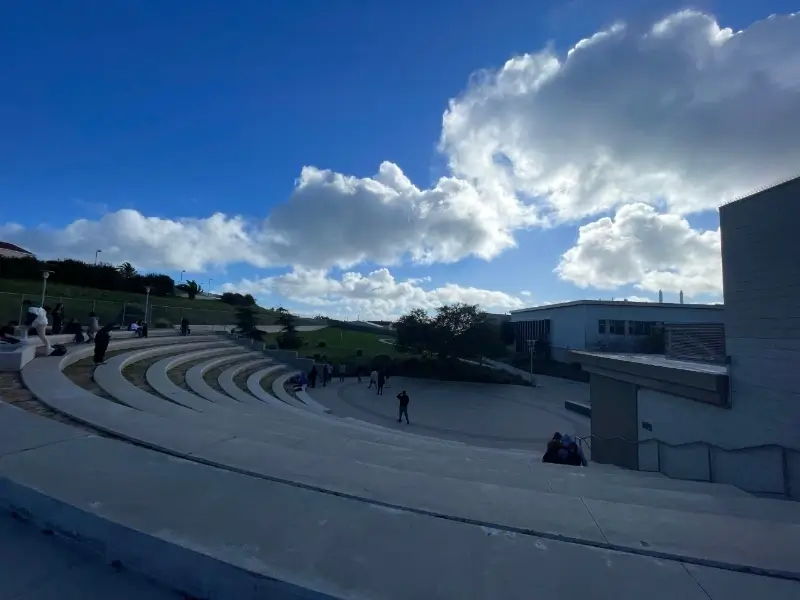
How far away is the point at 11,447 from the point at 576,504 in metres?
4.36

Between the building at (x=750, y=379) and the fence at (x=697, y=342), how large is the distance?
1.97 metres

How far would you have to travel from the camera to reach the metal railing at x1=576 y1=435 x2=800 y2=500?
692 centimetres

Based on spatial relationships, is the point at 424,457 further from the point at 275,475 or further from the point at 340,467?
the point at 275,475

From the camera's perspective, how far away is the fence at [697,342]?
10.8m

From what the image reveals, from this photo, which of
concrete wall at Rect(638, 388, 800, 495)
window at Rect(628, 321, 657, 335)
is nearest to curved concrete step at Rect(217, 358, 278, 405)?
concrete wall at Rect(638, 388, 800, 495)

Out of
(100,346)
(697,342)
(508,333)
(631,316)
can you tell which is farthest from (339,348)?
(697,342)

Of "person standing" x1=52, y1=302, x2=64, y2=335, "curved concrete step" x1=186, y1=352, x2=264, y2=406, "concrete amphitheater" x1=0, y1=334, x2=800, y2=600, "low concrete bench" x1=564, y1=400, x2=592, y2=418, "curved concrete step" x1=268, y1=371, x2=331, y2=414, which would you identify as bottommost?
"low concrete bench" x1=564, y1=400, x2=592, y2=418

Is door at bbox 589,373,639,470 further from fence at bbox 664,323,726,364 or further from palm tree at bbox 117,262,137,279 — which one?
palm tree at bbox 117,262,137,279

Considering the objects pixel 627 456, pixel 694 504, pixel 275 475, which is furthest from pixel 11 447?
pixel 627 456

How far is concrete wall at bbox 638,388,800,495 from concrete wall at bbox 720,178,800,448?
4.8 inches

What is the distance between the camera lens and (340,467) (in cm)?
330

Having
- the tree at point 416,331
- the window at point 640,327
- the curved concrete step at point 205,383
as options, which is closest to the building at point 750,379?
the curved concrete step at point 205,383

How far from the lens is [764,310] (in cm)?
764

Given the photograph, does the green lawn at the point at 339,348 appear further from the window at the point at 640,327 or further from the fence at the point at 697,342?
the window at the point at 640,327
